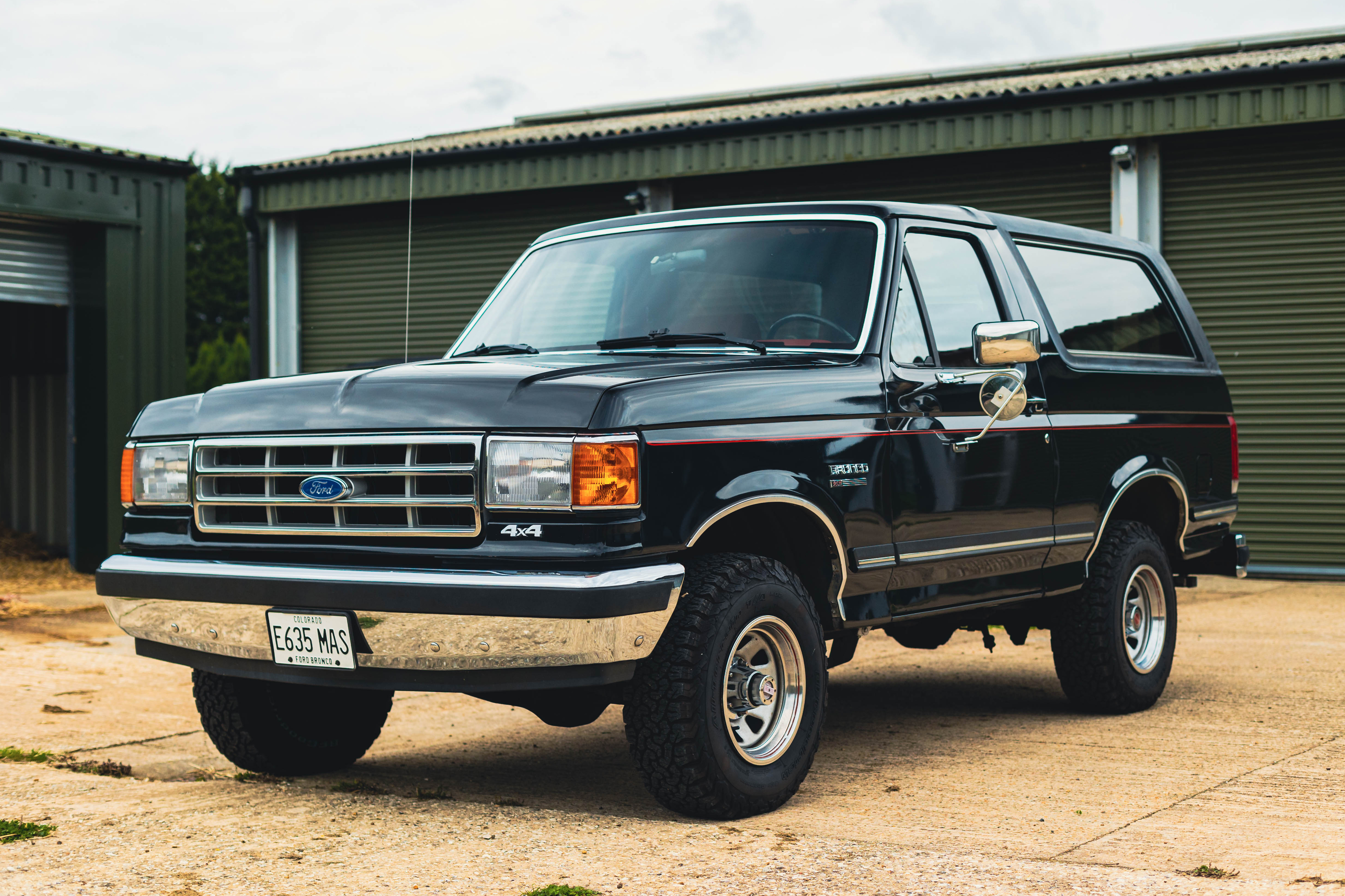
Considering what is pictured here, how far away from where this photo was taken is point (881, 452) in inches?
202

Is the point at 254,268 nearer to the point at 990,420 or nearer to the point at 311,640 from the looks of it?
the point at 990,420

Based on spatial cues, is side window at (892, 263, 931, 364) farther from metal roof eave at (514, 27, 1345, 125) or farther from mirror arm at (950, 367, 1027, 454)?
metal roof eave at (514, 27, 1345, 125)

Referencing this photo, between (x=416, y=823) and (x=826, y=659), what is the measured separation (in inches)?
62.9

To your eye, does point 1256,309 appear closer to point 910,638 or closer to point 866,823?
point 910,638

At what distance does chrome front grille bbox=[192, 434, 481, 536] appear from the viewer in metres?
4.27

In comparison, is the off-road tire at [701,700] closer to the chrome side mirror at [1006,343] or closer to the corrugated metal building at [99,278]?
the chrome side mirror at [1006,343]

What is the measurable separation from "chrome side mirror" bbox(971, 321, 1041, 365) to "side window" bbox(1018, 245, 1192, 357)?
117 cm

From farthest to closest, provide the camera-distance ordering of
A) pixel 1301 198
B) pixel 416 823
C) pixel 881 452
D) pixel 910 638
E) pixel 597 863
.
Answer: pixel 1301 198 → pixel 910 638 → pixel 881 452 → pixel 416 823 → pixel 597 863

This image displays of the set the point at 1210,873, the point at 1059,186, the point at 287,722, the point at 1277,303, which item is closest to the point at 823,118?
the point at 1059,186

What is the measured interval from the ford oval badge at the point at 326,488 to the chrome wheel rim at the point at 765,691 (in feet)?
4.17

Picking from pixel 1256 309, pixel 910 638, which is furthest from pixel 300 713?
pixel 1256 309

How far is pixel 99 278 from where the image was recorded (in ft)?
43.9

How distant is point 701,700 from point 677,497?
600 mm

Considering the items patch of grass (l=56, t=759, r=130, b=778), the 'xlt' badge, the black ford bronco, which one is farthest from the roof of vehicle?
patch of grass (l=56, t=759, r=130, b=778)
